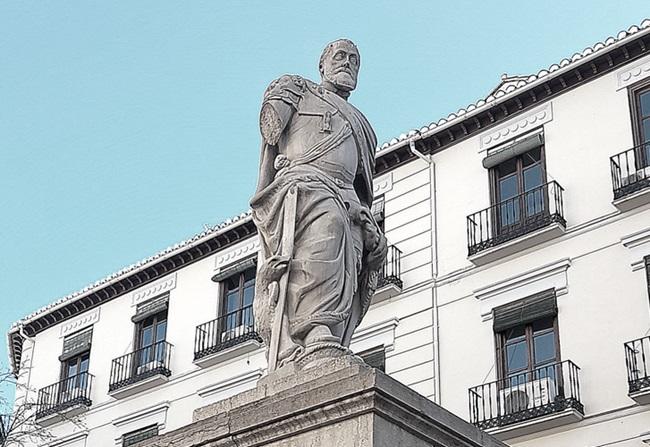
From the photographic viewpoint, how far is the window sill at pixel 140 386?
2946cm

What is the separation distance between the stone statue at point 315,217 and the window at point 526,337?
14962 millimetres

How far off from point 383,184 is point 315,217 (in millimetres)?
19605

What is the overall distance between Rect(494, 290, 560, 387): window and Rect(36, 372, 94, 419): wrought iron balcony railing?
12.7 meters

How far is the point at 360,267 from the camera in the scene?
733 centimetres

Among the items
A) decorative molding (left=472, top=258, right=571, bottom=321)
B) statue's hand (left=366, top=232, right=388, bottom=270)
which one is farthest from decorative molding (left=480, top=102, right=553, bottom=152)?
statue's hand (left=366, top=232, right=388, bottom=270)

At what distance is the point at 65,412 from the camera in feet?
104

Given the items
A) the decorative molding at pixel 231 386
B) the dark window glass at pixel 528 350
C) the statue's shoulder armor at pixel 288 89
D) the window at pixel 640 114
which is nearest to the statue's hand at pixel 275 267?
the statue's shoulder armor at pixel 288 89

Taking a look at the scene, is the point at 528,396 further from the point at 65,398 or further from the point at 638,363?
the point at 65,398

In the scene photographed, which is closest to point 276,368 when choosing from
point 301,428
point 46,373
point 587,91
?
point 301,428

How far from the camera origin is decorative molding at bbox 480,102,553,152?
2428 centimetres

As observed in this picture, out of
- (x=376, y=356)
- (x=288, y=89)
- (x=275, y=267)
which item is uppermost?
(x=376, y=356)

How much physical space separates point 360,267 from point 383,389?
1.59 meters

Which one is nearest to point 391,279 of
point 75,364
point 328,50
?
point 75,364

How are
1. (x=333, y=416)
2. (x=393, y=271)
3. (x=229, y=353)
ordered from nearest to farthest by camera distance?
1. (x=333, y=416)
2. (x=393, y=271)
3. (x=229, y=353)
